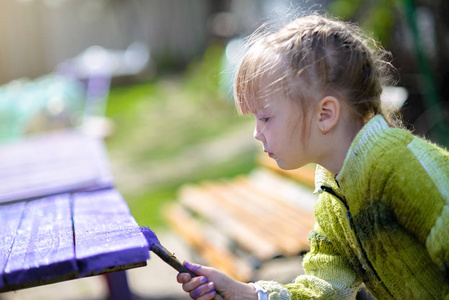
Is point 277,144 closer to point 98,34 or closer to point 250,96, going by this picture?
point 250,96

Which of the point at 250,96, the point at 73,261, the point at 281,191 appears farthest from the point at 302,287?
the point at 281,191

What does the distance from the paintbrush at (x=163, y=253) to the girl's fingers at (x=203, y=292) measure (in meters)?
0.02

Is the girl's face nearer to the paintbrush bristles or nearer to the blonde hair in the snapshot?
the blonde hair

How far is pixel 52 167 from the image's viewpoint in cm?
279

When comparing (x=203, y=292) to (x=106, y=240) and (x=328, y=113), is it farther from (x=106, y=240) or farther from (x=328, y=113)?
(x=328, y=113)

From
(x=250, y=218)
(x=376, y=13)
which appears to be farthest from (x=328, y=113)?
(x=376, y=13)

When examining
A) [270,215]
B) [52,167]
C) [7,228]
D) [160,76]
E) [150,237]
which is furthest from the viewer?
[160,76]

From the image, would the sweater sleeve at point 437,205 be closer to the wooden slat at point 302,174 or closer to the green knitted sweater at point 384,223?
the green knitted sweater at point 384,223

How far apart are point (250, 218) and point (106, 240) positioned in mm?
1639

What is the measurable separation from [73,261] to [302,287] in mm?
680

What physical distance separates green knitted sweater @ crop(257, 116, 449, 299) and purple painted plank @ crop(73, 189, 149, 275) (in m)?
0.43

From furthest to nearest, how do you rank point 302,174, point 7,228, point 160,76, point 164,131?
point 160,76, point 164,131, point 302,174, point 7,228

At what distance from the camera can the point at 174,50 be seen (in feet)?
43.6

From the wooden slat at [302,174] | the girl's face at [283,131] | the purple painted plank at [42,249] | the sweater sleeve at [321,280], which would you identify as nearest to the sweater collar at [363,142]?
the girl's face at [283,131]
